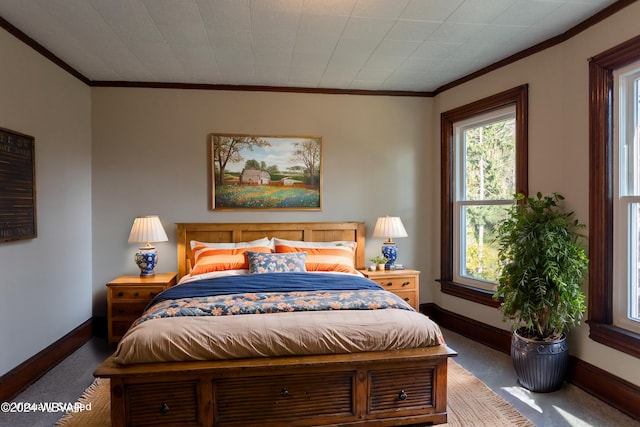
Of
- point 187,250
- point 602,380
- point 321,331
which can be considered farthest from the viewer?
point 187,250

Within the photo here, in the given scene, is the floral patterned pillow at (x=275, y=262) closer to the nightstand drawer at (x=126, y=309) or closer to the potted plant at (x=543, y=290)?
the nightstand drawer at (x=126, y=309)

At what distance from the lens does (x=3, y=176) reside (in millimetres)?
2781

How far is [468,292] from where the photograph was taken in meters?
4.11

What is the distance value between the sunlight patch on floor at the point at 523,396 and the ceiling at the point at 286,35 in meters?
2.75

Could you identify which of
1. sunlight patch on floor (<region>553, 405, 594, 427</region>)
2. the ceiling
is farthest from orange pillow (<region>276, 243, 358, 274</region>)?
sunlight patch on floor (<region>553, 405, 594, 427</region>)

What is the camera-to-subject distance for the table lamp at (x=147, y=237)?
3918 millimetres

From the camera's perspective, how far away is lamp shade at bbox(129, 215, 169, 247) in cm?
391

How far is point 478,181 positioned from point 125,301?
150 inches

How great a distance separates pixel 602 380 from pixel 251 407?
2.45 m

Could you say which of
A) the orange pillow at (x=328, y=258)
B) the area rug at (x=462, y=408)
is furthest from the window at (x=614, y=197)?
the orange pillow at (x=328, y=258)

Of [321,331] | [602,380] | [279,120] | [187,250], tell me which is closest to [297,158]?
[279,120]

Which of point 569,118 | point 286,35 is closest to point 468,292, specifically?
point 569,118

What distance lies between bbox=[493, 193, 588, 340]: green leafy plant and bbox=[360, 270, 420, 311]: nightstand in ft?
4.05

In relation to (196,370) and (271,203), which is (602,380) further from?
(271,203)
